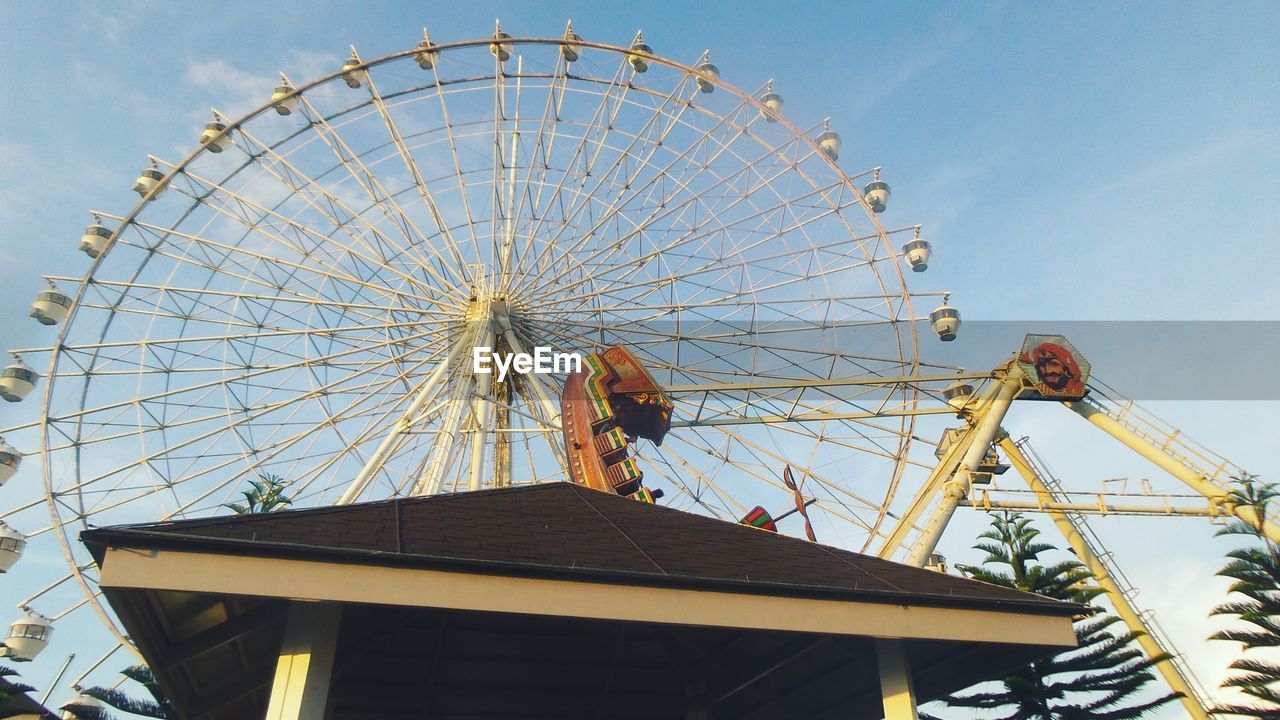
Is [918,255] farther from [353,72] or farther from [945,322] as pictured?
[353,72]

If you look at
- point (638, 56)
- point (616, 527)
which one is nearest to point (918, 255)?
point (638, 56)

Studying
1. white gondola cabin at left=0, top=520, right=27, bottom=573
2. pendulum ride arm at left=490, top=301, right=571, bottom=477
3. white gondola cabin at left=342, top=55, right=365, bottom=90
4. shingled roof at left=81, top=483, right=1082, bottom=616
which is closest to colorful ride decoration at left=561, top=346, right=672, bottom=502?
pendulum ride arm at left=490, top=301, right=571, bottom=477

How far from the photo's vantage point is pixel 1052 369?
28.1m

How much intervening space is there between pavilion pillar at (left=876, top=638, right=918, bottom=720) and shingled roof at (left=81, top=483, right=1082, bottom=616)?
680 millimetres

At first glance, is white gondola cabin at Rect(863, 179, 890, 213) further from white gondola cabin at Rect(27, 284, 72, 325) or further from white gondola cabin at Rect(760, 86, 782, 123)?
white gondola cabin at Rect(27, 284, 72, 325)

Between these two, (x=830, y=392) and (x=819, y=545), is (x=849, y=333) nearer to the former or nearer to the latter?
(x=830, y=392)

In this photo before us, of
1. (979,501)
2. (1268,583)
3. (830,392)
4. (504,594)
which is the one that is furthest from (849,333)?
(504,594)

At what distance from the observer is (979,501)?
26.3 m

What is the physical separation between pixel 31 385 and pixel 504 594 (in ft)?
83.4

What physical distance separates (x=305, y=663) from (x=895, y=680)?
6.38m

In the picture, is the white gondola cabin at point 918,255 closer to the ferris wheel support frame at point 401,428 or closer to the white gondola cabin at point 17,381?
the ferris wheel support frame at point 401,428

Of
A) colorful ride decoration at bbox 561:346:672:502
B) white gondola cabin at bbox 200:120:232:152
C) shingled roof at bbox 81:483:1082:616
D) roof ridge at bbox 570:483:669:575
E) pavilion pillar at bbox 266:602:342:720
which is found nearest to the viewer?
pavilion pillar at bbox 266:602:342:720

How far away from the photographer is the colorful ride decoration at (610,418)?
21172 millimetres

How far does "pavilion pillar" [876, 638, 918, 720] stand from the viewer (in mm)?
11164
